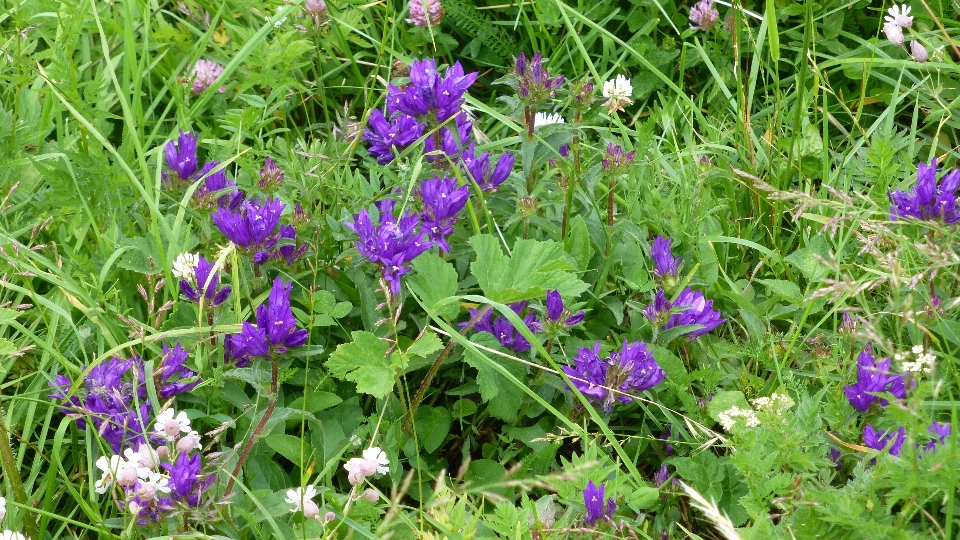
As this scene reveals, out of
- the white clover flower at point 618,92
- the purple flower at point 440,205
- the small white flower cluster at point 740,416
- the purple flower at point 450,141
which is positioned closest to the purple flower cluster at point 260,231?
the purple flower at point 440,205

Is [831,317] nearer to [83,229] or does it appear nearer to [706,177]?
[706,177]

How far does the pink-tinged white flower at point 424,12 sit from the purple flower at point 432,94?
1005mm

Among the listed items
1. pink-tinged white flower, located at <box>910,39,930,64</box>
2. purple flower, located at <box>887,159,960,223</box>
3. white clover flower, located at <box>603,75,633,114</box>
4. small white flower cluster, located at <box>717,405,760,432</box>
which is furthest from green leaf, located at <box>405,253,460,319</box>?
pink-tinged white flower, located at <box>910,39,930,64</box>

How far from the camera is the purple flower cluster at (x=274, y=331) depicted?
6.57 feet

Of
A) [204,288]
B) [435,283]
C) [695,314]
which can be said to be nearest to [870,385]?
[695,314]

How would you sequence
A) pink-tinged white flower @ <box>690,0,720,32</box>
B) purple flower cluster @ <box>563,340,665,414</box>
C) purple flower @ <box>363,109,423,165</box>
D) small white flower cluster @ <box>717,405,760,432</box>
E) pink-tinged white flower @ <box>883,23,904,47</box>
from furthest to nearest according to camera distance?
pink-tinged white flower @ <box>690,0,720,32</box> → pink-tinged white flower @ <box>883,23,904,47</box> → purple flower @ <box>363,109,423,165</box> → purple flower cluster @ <box>563,340,665,414</box> → small white flower cluster @ <box>717,405,760,432</box>

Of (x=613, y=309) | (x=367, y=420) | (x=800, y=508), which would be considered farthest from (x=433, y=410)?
(x=800, y=508)

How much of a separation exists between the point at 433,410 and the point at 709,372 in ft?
2.06

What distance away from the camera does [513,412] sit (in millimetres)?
2188

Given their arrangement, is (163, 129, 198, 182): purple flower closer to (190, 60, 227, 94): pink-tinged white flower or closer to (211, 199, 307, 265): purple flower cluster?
(211, 199, 307, 265): purple flower cluster

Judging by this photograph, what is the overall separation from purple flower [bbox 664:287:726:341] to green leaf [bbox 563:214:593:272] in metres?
0.24

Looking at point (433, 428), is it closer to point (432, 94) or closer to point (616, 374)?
point (616, 374)

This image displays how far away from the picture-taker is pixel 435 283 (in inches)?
85.7

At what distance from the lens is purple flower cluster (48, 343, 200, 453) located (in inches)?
79.7
